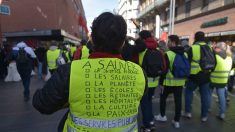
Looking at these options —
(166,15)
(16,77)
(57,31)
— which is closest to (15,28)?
(57,31)

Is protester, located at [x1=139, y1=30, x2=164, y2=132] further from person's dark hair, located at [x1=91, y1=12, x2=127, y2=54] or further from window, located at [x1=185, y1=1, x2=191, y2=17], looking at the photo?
window, located at [x1=185, y1=1, x2=191, y2=17]

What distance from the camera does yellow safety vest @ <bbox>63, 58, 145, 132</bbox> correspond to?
5.39 feet

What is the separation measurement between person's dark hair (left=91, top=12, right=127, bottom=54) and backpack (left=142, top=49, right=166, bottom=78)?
273 centimetres

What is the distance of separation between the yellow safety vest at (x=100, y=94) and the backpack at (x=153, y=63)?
→ 8.96 feet

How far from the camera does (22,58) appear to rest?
6891 millimetres

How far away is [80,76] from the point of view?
1627 millimetres

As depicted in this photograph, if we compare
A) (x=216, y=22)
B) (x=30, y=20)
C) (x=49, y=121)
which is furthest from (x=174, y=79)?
(x=30, y=20)

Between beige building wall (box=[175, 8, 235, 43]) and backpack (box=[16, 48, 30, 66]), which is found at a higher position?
beige building wall (box=[175, 8, 235, 43])

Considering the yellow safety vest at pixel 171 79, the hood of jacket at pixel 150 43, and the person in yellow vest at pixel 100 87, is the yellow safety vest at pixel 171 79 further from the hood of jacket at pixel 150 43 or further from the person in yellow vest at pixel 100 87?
the person in yellow vest at pixel 100 87

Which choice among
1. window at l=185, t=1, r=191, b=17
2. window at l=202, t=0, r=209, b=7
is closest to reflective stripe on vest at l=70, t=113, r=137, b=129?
window at l=202, t=0, r=209, b=7

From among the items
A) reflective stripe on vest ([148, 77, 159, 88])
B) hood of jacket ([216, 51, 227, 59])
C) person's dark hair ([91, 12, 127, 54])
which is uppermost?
person's dark hair ([91, 12, 127, 54])

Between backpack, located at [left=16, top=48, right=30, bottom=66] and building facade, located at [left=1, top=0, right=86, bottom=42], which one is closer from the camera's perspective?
backpack, located at [left=16, top=48, right=30, bottom=66]

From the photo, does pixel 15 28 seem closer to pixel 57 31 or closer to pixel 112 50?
pixel 57 31

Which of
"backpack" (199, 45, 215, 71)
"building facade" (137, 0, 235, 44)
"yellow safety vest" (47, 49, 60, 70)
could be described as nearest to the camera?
"backpack" (199, 45, 215, 71)
